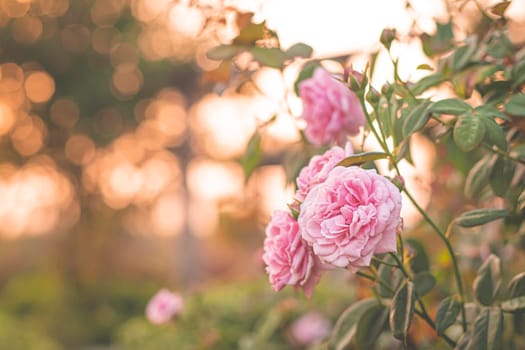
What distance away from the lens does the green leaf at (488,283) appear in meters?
0.73

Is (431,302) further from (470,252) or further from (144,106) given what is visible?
(144,106)

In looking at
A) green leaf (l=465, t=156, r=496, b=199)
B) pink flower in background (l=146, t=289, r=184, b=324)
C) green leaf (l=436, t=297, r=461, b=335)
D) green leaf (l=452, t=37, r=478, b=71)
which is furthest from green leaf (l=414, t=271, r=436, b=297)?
pink flower in background (l=146, t=289, r=184, b=324)

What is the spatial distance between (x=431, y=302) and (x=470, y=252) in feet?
0.39

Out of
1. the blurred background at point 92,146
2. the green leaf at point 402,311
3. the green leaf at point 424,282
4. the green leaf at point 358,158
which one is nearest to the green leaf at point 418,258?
the green leaf at point 424,282

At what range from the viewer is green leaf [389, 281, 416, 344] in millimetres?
623

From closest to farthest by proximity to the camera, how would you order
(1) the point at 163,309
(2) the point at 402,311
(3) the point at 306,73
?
(2) the point at 402,311 < (3) the point at 306,73 < (1) the point at 163,309

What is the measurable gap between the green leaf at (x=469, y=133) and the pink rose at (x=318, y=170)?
13cm

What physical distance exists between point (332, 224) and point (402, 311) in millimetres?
168

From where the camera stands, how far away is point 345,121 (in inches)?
31.6

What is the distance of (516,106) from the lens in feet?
2.28

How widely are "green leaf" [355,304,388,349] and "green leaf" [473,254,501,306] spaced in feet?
0.37

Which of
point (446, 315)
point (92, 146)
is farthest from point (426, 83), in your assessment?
point (92, 146)

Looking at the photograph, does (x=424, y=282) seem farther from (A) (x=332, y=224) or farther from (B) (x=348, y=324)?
(A) (x=332, y=224)

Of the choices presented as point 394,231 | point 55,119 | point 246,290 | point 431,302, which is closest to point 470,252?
point 431,302
